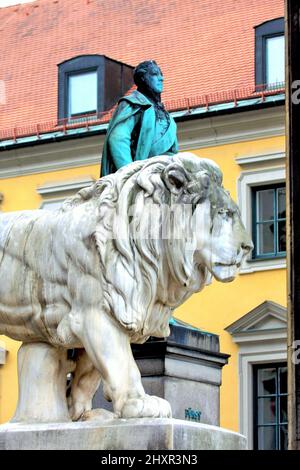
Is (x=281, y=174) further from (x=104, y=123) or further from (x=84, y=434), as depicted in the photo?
(x=84, y=434)

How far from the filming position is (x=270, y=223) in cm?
2973

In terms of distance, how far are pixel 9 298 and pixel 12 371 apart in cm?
2377

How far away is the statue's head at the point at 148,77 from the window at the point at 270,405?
1675cm

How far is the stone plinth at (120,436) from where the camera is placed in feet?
20.8

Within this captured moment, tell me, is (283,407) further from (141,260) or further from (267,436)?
(141,260)

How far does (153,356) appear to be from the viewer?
11391mm

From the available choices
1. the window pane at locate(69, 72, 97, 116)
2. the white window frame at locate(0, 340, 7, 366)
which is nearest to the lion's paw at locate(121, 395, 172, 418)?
the white window frame at locate(0, 340, 7, 366)

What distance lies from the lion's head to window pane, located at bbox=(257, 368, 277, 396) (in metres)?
22.6

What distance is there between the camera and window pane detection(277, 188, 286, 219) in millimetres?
29625

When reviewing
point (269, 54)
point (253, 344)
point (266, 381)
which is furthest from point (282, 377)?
point (269, 54)

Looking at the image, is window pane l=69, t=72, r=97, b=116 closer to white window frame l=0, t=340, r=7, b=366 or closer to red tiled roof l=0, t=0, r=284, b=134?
red tiled roof l=0, t=0, r=284, b=134

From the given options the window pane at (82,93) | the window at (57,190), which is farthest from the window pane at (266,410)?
the window pane at (82,93)

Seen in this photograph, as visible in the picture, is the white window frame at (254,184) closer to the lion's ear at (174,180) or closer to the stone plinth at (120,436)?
the lion's ear at (174,180)

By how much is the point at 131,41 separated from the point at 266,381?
795cm
